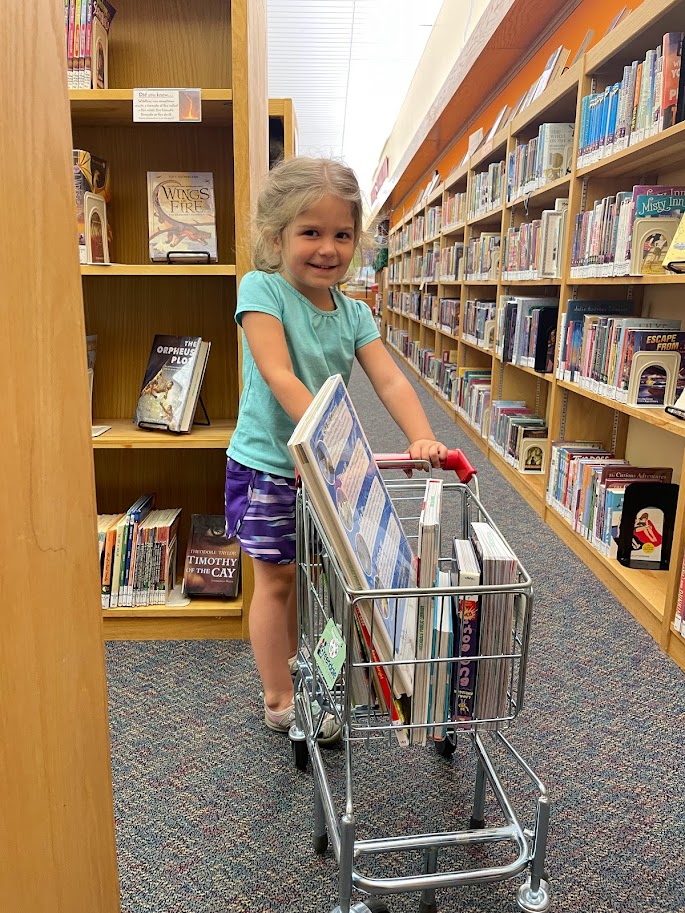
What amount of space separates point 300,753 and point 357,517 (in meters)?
0.74

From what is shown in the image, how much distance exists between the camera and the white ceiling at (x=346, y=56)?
692 cm

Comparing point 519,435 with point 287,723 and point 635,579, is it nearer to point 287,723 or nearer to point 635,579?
point 635,579

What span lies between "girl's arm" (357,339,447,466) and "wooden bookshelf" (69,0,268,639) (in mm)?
520

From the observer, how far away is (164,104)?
1776 millimetres

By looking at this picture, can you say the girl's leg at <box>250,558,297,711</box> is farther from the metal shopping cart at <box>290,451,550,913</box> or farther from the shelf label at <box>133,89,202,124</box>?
the shelf label at <box>133,89,202,124</box>

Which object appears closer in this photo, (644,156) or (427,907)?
(427,907)

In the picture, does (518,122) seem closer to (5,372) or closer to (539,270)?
(539,270)

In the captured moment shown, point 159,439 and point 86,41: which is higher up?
point 86,41

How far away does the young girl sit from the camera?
1368mm

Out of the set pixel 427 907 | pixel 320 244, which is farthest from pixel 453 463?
pixel 427 907

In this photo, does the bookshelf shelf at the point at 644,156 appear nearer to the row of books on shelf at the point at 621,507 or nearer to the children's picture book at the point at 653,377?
the children's picture book at the point at 653,377

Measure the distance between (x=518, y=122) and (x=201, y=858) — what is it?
12.2 feet

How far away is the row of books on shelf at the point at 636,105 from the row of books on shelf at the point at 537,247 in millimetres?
367

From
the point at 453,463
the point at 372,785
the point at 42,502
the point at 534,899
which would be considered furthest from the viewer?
the point at 372,785
